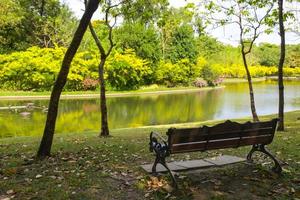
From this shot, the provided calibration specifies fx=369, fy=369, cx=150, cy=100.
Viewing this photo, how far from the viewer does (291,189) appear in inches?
203

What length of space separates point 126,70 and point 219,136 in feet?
135

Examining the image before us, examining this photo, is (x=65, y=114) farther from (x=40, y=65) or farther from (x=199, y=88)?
(x=199, y=88)

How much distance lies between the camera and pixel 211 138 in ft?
17.9

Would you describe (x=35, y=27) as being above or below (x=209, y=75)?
above

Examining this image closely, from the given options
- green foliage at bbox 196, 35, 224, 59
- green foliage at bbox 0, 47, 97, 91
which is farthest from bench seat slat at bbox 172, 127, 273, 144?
green foliage at bbox 196, 35, 224, 59

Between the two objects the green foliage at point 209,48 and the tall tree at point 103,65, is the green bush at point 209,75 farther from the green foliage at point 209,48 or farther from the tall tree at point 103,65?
the tall tree at point 103,65

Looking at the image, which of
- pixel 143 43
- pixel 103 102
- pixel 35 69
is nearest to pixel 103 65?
pixel 103 102

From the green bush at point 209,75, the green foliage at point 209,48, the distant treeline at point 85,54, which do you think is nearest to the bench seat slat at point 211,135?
the distant treeline at point 85,54

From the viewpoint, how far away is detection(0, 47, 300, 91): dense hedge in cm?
3994

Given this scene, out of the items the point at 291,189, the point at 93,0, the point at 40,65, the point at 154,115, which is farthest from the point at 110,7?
the point at 40,65

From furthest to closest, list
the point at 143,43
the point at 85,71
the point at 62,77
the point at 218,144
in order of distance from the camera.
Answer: the point at 143,43 → the point at 85,71 → the point at 62,77 → the point at 218,144

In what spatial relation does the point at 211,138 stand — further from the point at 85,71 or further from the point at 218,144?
the point at 85,71

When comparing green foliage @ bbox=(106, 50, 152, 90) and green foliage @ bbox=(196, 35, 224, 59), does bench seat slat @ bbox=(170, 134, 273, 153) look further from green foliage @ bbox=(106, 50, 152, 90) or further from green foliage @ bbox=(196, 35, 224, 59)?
green foliage @ bbox=(196, 35, 224, 59)

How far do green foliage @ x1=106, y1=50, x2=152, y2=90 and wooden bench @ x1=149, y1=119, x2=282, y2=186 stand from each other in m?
39.3
